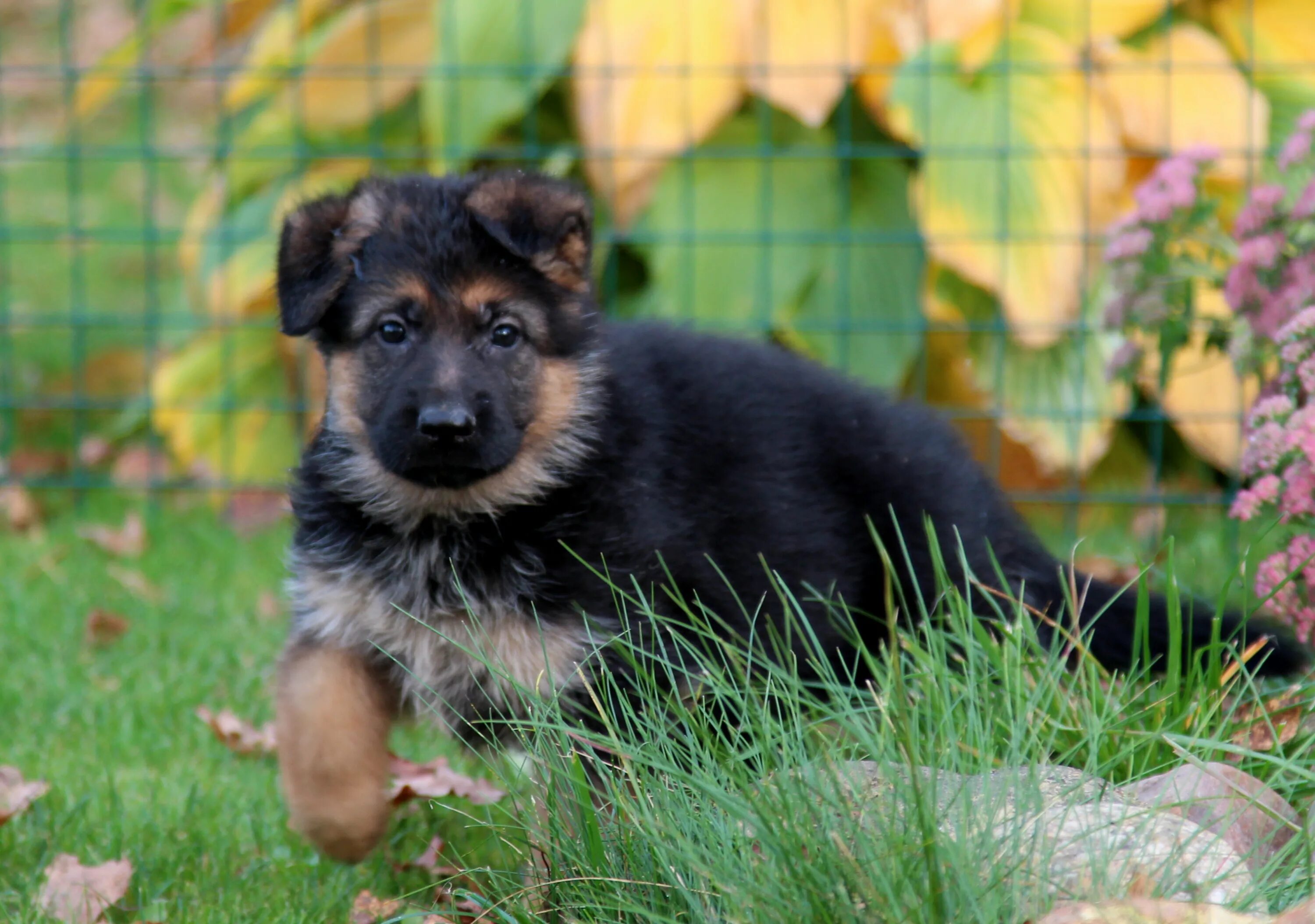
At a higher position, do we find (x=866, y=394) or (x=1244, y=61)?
(x=1244, y=61)

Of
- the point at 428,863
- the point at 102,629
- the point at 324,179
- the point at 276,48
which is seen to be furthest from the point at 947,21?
the point at 428,863

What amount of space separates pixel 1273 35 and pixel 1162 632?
12.1 feet

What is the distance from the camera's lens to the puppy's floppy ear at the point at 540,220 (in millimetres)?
3029

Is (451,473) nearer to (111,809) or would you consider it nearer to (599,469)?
(599,469)

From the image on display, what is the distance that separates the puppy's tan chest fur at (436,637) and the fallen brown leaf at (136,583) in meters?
2.10

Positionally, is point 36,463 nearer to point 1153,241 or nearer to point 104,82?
point 104,82

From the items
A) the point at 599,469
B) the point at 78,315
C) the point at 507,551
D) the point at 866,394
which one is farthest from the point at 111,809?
the point at 78,315

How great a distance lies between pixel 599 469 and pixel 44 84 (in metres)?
10.0

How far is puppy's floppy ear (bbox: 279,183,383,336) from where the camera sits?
3.11 meters

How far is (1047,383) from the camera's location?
576 cm

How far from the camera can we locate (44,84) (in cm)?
1159

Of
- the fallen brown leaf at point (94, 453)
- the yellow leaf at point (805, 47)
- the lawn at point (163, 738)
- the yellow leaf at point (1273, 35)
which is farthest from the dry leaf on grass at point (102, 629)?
the yellow leaf at point (1273, 35)

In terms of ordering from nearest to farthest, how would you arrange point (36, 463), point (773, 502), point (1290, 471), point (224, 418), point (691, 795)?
point (691, 795)
point (1290, 471)
point (773, 502)
point (224, 418)
point (36, 463)

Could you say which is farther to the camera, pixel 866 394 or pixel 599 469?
pixel 866 394
